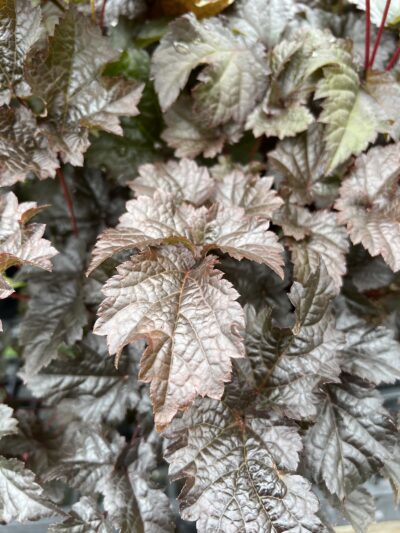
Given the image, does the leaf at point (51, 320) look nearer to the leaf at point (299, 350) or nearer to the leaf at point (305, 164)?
the leaf at point (299, 350)

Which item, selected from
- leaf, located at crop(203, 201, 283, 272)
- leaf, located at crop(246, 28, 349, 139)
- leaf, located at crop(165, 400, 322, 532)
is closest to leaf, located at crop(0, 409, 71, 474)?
leaf, located at crop(165, 400, 322, 532)

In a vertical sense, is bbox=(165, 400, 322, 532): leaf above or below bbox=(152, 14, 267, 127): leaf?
below

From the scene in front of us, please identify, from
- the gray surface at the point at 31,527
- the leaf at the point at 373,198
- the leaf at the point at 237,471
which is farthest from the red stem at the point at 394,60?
the gray surface at the point at 31,527

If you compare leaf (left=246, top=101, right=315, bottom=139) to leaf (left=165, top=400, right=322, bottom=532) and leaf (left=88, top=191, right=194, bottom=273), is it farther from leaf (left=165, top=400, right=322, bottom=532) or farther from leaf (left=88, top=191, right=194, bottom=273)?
leaf (left=165, top=400, right=322, bottom=532)

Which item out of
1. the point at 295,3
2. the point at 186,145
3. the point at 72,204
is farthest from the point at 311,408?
the point at 295,3

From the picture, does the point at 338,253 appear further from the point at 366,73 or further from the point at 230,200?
the point at 366,73

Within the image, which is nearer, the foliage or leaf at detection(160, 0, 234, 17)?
the foliage
